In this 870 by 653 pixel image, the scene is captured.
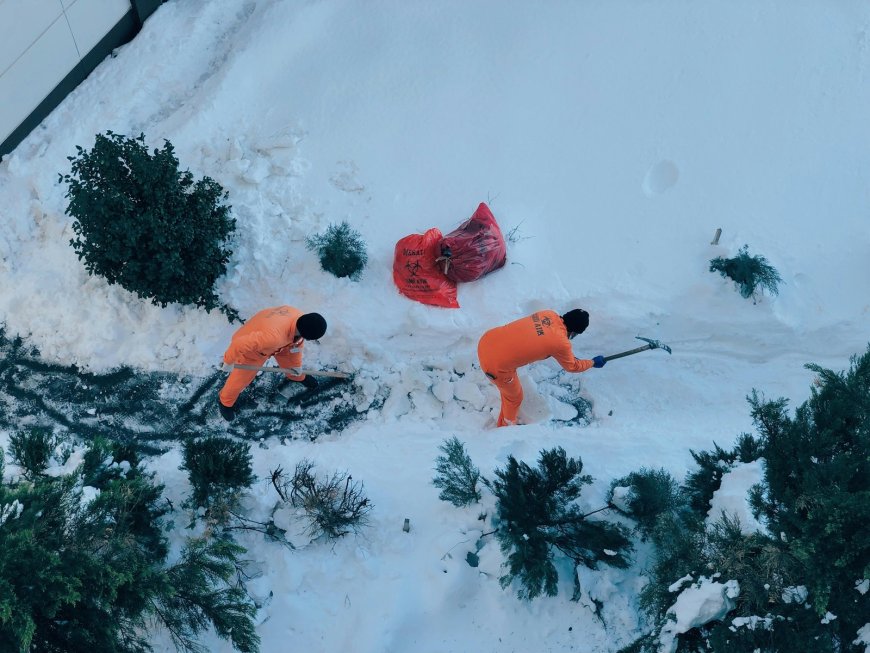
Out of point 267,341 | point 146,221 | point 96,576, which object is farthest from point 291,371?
point 96,576

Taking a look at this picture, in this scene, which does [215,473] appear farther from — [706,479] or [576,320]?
[706,479]

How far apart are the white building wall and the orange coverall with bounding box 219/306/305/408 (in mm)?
4196

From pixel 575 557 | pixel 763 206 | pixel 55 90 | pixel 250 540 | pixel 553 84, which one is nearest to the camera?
pixel 575 557

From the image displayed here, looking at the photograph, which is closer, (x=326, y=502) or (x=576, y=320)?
(x=326, y=502)

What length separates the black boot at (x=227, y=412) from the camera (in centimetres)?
699

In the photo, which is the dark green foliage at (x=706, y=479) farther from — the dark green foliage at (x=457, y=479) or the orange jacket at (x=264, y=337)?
the orange jacket at (x=264, y=337)

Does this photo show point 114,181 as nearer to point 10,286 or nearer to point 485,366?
point 10,286

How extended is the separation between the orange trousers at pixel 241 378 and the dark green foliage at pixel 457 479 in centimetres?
175

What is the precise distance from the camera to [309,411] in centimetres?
725

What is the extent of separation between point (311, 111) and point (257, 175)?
3.40ft

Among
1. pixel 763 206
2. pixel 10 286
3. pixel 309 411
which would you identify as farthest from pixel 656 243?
pixel 10 286

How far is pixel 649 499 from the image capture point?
19.5ft

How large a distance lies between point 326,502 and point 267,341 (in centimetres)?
147

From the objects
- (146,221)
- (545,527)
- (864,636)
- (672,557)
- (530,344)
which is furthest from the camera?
(146,221)
